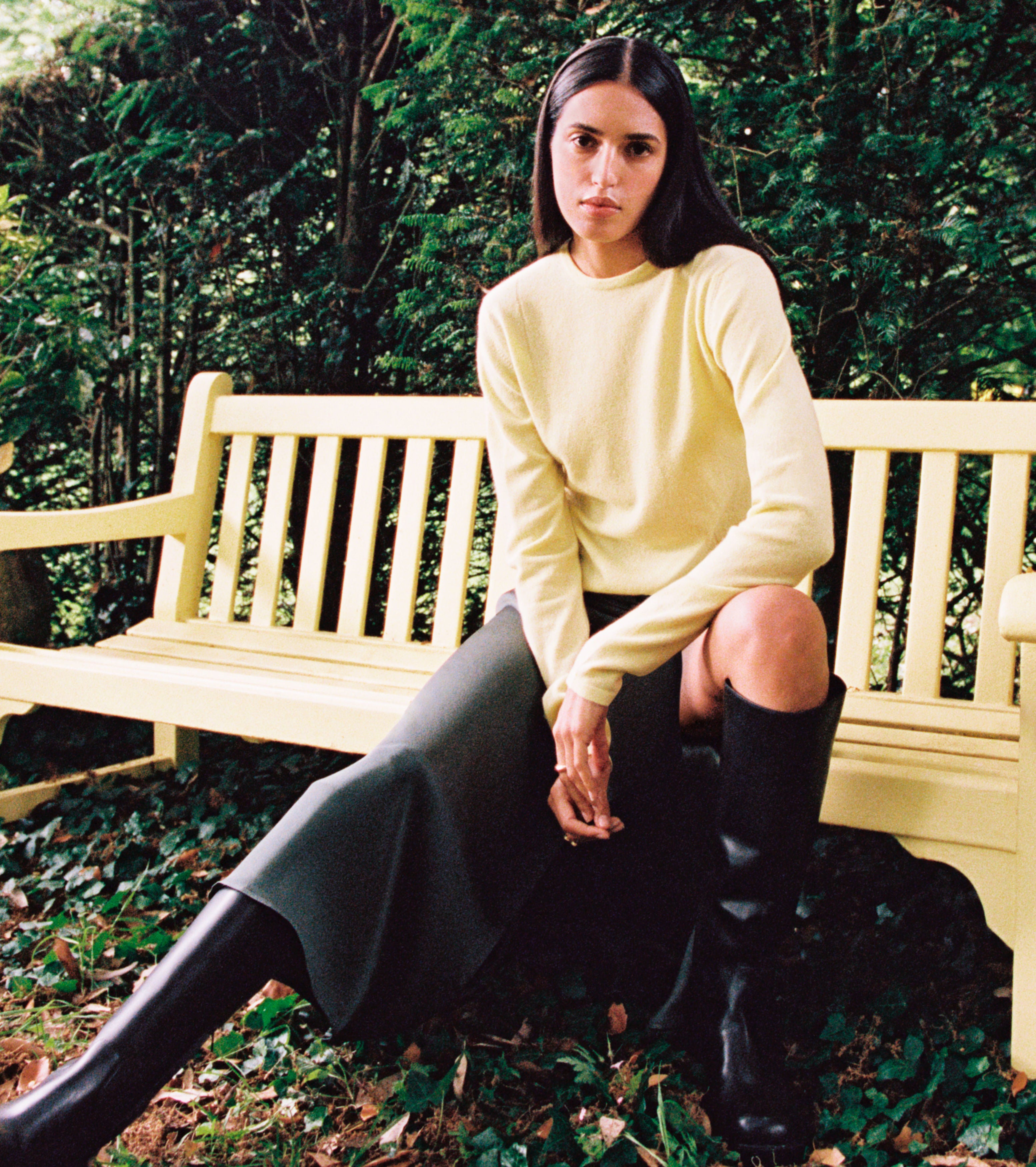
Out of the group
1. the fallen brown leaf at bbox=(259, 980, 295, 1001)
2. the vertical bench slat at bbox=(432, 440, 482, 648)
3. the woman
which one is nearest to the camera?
the woman

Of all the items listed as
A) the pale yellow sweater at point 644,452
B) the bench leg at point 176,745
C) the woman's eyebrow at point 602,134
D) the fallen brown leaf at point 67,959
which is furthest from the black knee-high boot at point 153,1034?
the bench leg at point 176,745

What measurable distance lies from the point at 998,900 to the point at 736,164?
1659mm

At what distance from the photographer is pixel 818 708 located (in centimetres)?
126

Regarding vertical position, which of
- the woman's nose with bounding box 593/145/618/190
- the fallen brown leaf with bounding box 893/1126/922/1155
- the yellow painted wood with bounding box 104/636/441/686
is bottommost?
the fallen brown leaf with bounding box 893/1126/922/1155

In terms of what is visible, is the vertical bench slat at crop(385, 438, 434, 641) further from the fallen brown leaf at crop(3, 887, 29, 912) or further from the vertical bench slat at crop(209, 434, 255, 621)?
the fallen brown leaf at crop(3, 887, 29, 912)

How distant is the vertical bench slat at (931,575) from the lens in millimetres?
1889

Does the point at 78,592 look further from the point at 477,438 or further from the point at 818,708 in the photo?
the point at 818,708

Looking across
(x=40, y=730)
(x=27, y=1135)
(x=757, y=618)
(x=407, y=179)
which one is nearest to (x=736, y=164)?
(x=407, y=179)

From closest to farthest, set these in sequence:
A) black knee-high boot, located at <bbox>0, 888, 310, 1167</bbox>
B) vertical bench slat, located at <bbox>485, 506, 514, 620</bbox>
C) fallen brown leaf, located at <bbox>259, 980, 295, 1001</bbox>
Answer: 1. black knee-high boot, located at <bbox>0, 888, 310, 1167</bbox>
2. fallen brown leaf, located at <bbox>259, 980, 295, 1001</bbox>
3. vertical bench slat, located at <bbox>485, 506, 514, 620</bbox>

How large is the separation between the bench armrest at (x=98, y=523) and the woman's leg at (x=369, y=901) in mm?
1302

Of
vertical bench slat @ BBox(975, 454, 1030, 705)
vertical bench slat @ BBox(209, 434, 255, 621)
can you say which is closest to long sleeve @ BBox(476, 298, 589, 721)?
vertical bench slat @ BBox(975, 454, 1030, 705)

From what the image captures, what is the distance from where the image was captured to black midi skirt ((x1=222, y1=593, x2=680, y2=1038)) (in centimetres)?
122

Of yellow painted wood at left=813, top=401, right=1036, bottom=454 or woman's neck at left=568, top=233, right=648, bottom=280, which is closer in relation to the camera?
woman's neck at left=568, top=233, right=648, bottom=280

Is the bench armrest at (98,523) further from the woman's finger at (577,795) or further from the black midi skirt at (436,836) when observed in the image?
the woman's finger at (577,795)
